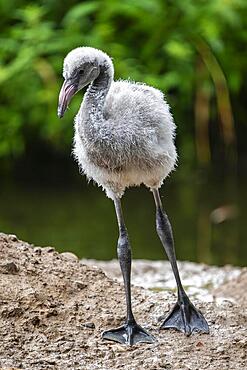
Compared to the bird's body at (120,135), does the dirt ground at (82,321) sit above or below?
below

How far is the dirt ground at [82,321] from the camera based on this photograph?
366 cm

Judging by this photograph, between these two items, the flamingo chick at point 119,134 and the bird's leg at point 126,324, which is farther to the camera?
the bird's leg at point 126,324

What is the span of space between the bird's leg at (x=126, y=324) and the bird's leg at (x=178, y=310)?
0.16 metres

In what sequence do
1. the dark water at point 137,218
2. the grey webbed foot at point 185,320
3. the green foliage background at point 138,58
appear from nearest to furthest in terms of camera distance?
1. the grey webbed foot at point 185,320
2. the dark water at point 137,218
3. the green foliage background at point 138,58

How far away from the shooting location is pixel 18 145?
9.27 meters

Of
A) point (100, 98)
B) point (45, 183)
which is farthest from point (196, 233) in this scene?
point (100, 98)

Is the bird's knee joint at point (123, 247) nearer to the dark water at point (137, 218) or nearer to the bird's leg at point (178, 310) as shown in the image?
the bird's leg at point (178, 310)

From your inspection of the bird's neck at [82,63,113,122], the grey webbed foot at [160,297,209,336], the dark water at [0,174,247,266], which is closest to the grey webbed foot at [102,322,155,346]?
the grey webbed foot at [160,297,209,336]

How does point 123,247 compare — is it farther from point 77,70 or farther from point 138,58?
point 138,58

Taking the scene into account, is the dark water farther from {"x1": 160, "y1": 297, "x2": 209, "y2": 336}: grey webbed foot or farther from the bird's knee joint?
the bird's knee joint

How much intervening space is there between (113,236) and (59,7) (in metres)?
3.12

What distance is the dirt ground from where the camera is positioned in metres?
3.66

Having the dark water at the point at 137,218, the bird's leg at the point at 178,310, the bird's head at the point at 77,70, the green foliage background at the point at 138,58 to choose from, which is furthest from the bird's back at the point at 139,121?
the green foliage background at the point at 138,58

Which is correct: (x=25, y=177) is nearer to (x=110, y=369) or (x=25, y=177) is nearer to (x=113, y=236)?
(x=113, y=236)
